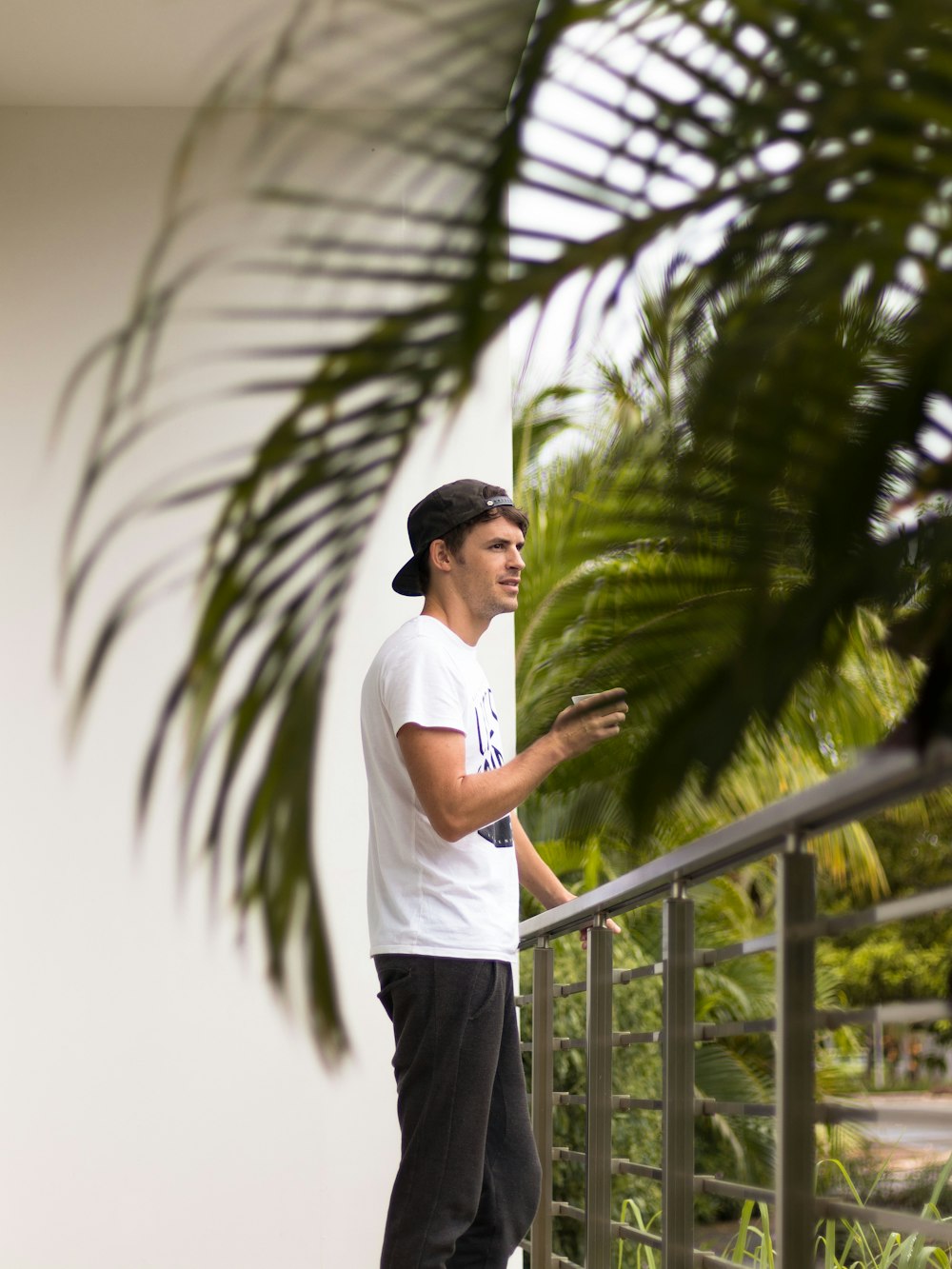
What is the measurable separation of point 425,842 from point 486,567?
402 mm

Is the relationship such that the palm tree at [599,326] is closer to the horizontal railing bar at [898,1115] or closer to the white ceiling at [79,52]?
the horizontal railing bar at [898,1115]

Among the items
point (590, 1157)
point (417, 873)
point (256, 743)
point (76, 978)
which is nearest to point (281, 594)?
point (256, 743)

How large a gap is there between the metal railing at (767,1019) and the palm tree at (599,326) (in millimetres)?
82

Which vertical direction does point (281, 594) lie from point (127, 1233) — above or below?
above

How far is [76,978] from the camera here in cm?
356

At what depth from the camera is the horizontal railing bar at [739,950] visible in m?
1.41

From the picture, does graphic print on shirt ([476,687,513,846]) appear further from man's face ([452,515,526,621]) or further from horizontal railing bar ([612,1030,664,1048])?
horizontal railing bar ([612,1030,664,1048])

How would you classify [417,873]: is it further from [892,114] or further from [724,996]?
[724,996]

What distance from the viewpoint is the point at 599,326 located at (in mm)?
439

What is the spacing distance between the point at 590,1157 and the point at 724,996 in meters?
7.01

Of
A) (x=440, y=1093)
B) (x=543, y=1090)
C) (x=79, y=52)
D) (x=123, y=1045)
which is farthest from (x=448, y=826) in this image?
(x=79, y=52)

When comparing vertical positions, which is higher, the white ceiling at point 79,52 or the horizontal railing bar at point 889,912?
the white ceiling at point 79,52

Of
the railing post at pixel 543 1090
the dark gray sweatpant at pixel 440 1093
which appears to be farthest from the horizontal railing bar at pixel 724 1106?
the railing post at pixel 543 1090

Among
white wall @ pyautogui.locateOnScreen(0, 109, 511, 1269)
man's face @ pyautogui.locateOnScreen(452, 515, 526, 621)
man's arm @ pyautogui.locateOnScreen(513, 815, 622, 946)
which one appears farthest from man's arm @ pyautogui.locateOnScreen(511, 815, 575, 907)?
white wall @ pyautogui.locateOnScreen(0, 109, 511, 1269)
